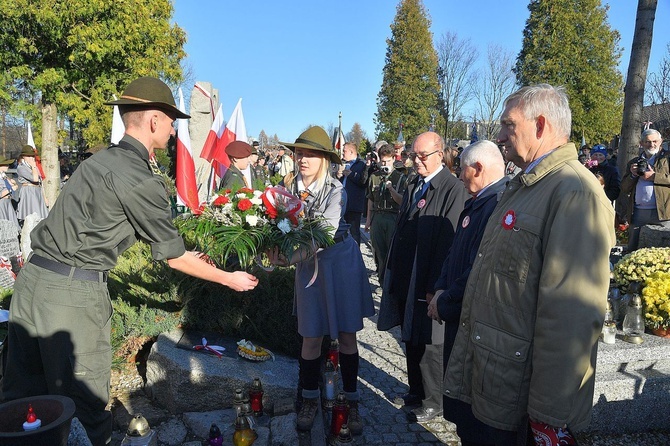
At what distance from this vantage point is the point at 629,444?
143 inches

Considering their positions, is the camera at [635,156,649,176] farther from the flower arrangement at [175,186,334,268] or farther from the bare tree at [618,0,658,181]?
the flower arrangement at [175,186,334,268]

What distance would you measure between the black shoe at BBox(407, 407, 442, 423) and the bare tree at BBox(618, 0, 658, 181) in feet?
20.7

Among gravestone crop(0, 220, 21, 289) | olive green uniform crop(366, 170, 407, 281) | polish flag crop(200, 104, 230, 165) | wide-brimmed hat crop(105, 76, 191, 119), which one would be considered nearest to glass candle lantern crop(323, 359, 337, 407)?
wide-brimmed hat crop(105, 76, 191, 119)

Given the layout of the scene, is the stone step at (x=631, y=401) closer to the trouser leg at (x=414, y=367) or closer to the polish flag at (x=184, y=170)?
the trouser leg at (x=414, y=367)

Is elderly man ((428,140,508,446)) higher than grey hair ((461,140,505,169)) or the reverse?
the reverse

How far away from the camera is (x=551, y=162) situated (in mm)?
1992

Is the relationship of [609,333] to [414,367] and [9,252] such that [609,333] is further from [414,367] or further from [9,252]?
[9,252]

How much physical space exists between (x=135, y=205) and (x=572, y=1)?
2871cm

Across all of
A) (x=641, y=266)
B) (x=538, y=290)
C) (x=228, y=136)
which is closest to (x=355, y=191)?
(x=228, y=136)

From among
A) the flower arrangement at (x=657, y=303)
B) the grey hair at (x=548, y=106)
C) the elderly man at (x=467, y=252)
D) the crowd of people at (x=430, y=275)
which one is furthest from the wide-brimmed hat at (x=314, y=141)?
the flower arrangement at (x=657, y=303)

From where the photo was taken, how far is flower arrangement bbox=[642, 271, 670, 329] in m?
4.29

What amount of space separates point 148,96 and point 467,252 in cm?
203

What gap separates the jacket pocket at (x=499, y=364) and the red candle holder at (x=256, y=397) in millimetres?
1880

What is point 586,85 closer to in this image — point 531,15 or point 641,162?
point 531,15
